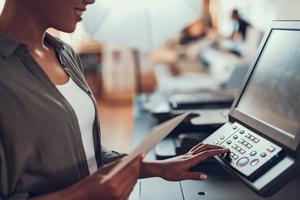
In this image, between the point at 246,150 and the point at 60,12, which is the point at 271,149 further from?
the point at 60,12

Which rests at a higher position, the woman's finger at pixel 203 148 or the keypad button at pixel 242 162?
the keypad button at pixel 242 162

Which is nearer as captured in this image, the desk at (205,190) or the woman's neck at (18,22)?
the woman's neck at (18,22)

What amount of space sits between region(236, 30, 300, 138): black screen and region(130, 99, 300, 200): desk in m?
0.20

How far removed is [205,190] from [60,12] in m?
0.54

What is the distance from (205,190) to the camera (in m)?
0.92

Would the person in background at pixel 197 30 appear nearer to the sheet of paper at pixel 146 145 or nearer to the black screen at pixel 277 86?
the black screen at pixel 277 86

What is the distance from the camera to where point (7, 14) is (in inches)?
30.4

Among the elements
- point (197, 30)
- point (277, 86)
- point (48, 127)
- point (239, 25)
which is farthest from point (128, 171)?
point (197, 30)

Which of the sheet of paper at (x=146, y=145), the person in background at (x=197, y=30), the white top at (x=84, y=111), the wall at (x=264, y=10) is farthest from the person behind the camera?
the person in background at (x=197, y=30)

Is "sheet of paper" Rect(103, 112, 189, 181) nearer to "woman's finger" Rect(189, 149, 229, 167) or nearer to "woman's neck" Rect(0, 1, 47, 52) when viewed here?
"woman's finger" Rect(189, 149, 229, 167)

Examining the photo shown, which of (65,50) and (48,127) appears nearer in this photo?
(48,127)

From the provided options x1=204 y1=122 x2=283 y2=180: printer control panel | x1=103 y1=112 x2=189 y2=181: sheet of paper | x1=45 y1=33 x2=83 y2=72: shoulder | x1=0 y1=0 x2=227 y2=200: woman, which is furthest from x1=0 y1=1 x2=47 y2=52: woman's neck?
x1=204 y1=122 x2=283 y2=180: printer control panel

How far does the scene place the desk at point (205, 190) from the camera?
34.5 inches

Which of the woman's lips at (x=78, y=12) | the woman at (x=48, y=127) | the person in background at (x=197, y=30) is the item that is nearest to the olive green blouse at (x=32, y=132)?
the woman at (x=48, y=127)
